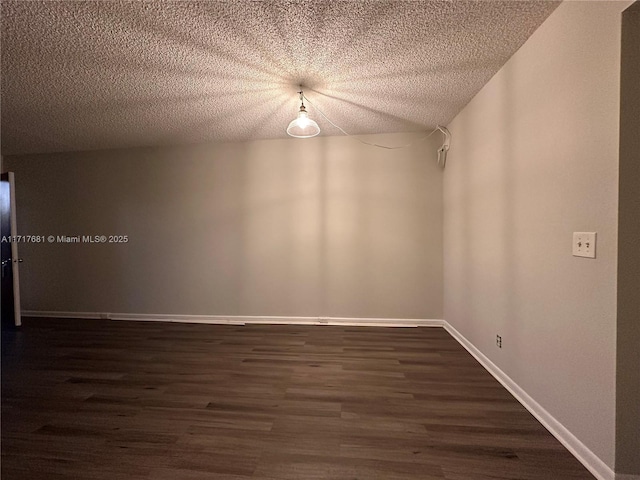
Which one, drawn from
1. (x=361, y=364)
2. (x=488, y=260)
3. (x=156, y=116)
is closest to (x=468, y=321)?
(x=488, y=260)

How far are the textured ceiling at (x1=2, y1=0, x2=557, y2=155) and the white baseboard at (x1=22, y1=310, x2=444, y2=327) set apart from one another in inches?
99.6

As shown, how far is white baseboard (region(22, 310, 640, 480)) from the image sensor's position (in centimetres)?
129

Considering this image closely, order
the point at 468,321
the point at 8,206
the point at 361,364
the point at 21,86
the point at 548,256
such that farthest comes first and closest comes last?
the point at 8,206 < the point at 468,321 < the point at 361,364 < the point at 21,86 < the point at 548,256

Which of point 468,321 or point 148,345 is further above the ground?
point 468,321

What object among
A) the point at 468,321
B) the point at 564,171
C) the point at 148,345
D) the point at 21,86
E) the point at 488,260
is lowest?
the point at 148,345

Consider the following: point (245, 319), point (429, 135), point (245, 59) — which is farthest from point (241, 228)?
point (429, 135)

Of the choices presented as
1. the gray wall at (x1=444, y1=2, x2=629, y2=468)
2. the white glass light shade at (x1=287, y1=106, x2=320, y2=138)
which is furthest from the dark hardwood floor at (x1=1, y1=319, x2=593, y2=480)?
the white glass light shade at (x1=287, y1=106, x2=320, y2=138)

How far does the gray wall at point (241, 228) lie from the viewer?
344cm

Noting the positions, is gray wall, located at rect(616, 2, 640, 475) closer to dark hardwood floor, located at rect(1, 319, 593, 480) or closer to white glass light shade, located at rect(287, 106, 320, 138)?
dark hardwood floor, located at rect(1, 319, 593, 480)

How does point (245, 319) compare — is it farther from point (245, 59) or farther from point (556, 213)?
point (556, 213)

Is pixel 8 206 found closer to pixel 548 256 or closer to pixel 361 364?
pixel 361 364

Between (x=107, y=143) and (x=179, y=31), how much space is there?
9.54 feet

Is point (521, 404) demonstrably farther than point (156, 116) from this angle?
No

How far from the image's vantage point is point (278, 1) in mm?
1465
